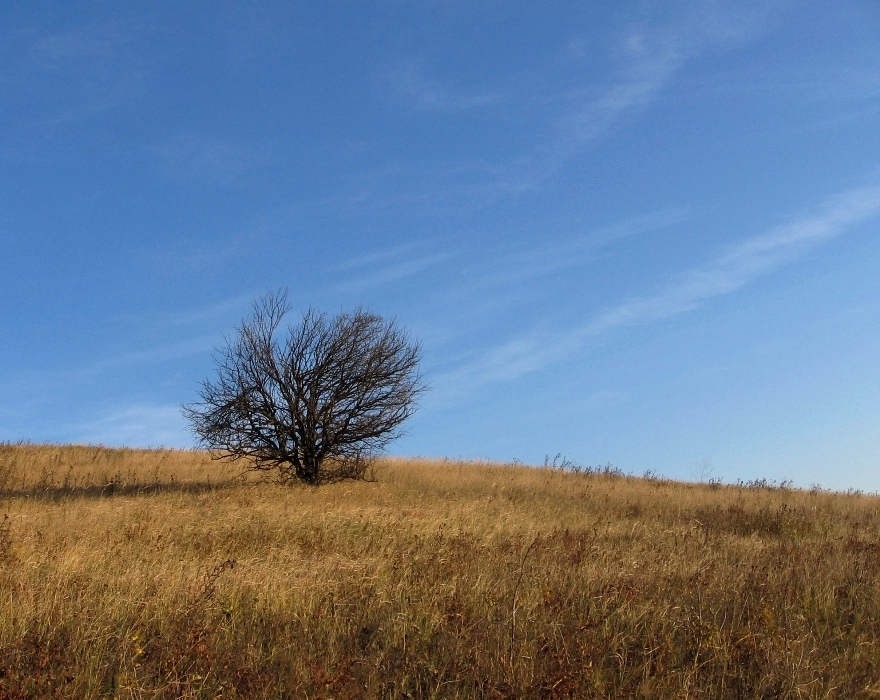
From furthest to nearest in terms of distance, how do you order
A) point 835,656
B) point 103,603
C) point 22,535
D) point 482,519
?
point 482,519 → point 22,535 → point 103,603 → point 835,656

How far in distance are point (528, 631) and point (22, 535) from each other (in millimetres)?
9139

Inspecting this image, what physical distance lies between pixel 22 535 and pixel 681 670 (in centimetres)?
1050

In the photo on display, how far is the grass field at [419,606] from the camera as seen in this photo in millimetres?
5523

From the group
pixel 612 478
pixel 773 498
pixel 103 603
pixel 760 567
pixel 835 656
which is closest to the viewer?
pixel 835 656

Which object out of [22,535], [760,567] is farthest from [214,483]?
[760,567]

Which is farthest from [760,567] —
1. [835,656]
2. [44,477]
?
[44,477]

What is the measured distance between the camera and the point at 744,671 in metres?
5.96

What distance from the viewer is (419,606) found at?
7.06m

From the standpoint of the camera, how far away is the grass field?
18.1 feet

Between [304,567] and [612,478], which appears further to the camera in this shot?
[612,478]

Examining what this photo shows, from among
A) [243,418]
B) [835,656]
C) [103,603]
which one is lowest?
[835,656]

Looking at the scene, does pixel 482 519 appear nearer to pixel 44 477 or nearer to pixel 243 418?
A: pixel 243 418

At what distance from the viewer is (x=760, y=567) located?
10070mm

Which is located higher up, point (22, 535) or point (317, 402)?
A: point (317, 402)
